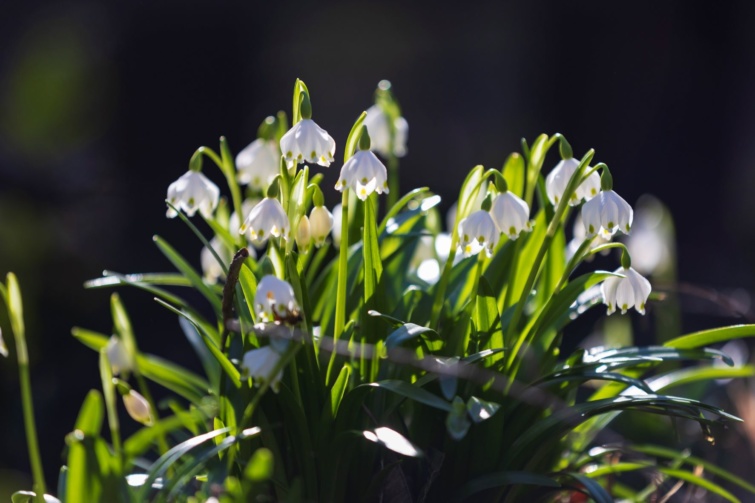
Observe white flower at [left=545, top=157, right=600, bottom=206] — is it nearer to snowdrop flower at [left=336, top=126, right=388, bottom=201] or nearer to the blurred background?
snowdrop flower at [left=336, top=126, right=388, bottom=201]

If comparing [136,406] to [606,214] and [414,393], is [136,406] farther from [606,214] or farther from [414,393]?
[606,214]

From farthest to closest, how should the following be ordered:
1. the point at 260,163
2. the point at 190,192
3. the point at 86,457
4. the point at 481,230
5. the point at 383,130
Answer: the point at 383,130 → the point at 260,163 → the point at 190,192 → the point at 481,230 → the point at 86,457

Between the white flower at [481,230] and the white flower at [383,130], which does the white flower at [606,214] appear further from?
the white flower at [383,130]

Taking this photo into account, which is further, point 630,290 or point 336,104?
point 336,104

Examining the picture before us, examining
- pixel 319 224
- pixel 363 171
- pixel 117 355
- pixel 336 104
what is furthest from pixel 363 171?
pixel 336 104

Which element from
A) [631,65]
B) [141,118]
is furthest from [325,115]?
[631,65]

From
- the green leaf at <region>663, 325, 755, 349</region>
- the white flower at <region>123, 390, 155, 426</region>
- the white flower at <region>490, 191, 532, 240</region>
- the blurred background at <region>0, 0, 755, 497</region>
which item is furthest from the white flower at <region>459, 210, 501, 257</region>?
the blurred background at <region>0, 0, 755, 497</region>
